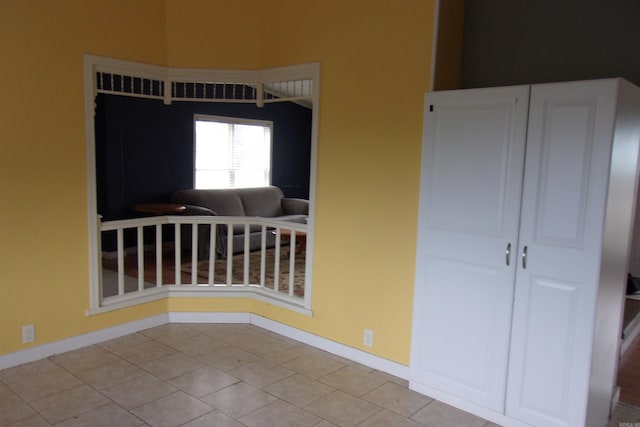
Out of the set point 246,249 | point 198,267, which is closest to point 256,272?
point 198,267

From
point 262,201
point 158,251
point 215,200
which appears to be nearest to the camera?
point 158,251

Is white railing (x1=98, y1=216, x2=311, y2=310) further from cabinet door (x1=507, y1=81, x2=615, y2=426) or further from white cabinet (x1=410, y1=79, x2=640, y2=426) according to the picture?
cabinet door (x1=507, y1=81, x2=615, y2=426)

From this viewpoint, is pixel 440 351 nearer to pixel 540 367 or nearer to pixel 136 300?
pixel 540 367

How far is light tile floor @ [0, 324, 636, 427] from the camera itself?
272 centimetres

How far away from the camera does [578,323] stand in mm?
2422

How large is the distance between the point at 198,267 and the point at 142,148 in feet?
6.06

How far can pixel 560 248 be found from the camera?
8.08ft

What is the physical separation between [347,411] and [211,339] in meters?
1.45

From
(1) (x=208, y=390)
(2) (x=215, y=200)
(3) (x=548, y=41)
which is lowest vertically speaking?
(1) (x=208, y=390)

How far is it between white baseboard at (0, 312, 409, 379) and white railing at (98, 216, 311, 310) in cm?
20

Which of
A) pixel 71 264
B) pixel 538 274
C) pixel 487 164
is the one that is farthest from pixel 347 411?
pixel 71 264

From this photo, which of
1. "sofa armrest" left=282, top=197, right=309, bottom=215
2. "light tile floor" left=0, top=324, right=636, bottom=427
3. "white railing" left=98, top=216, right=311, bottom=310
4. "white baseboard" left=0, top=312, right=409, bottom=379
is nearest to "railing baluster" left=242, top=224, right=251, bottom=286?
"white railing" left=98, top=216, right=311, bottom=310

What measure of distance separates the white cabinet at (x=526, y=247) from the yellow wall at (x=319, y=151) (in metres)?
0.27

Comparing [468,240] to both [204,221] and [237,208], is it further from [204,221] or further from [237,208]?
[237,208]
